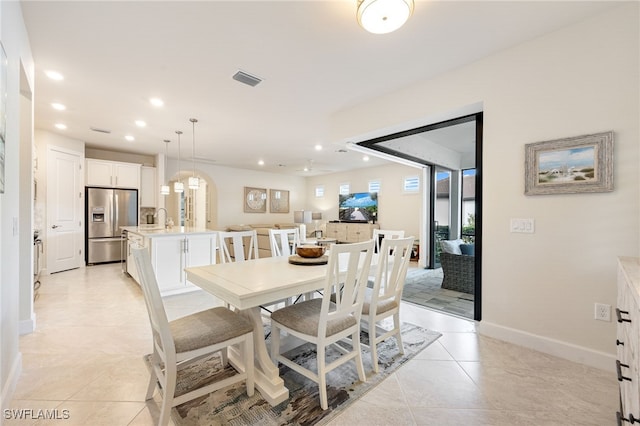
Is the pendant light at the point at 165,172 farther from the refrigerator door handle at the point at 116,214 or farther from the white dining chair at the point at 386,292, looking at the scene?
the white dining chair at the point at 386,292

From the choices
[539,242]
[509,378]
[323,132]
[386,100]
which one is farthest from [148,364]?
[323,132]

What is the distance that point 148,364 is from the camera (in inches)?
80.1

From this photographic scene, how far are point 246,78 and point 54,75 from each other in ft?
6.61

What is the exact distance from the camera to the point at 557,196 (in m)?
2.14

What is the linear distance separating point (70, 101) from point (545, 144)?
5.33 meters

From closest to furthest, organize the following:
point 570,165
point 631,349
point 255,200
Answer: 1. point 631,349
2. point 570,165
3. point 255,200

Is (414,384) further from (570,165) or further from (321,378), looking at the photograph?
(570,165)

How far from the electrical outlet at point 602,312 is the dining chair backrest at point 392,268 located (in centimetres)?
141

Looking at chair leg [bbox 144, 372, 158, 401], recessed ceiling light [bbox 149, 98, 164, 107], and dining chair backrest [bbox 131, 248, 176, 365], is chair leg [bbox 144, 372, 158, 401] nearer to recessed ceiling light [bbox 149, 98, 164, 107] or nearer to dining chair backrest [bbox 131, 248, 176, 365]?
dining chair backrest [bbox 131, 248, 176, 365]

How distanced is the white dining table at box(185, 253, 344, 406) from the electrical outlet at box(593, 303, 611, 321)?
6.79ft

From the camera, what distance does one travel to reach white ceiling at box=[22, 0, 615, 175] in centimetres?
190

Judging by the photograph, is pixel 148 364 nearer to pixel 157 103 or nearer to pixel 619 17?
pixel 157 103

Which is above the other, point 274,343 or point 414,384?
point 274,343

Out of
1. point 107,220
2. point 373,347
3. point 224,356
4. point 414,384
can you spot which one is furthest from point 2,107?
point 107,220
